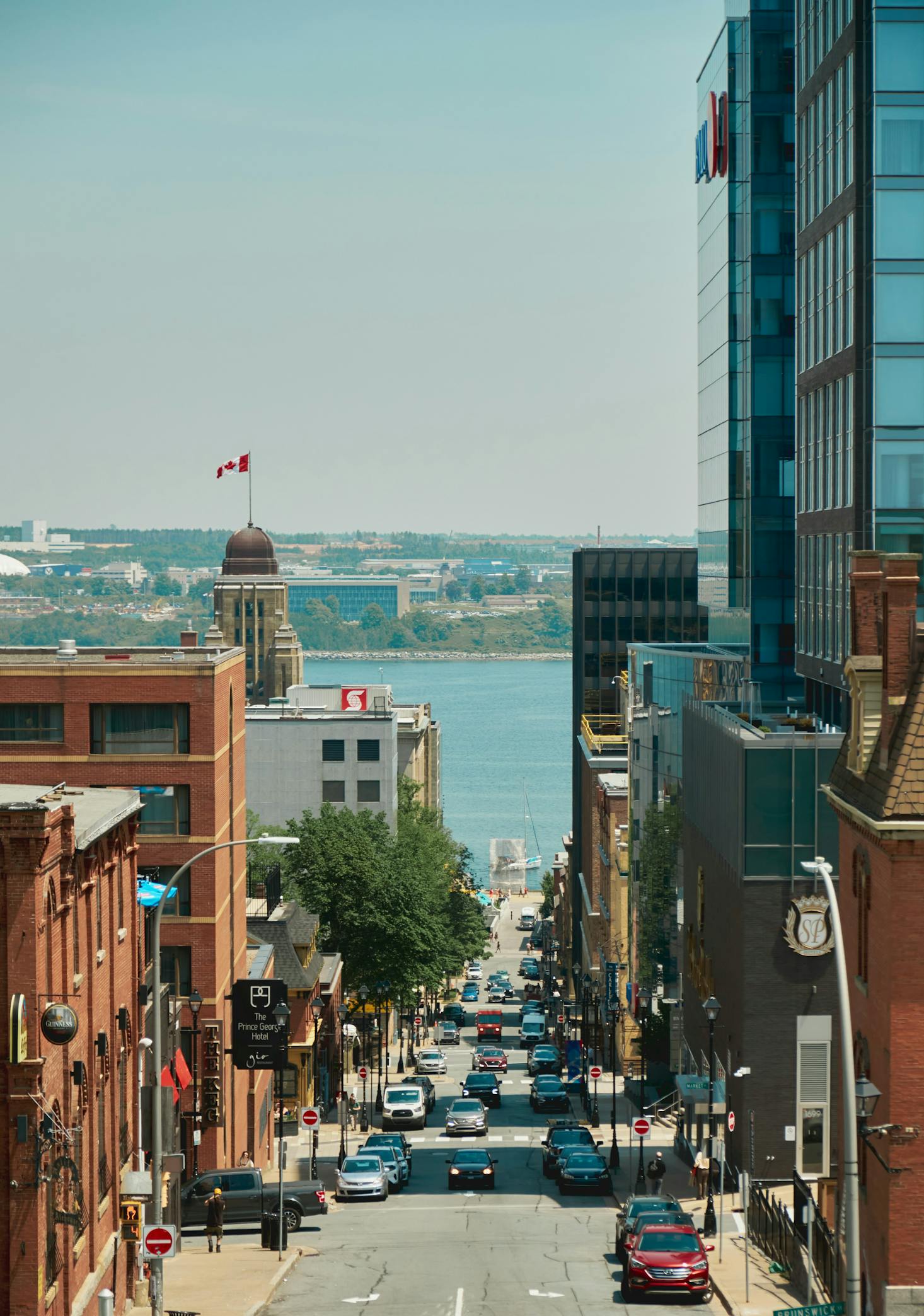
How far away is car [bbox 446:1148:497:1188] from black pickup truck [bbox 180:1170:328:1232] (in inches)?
262

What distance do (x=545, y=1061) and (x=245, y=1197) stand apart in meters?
48.7

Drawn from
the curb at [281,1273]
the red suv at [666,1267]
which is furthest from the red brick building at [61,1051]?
the red suv at [666,1267]

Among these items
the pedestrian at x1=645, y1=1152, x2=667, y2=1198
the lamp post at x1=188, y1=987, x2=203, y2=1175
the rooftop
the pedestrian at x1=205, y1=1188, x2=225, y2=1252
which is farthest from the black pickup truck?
the rooftop

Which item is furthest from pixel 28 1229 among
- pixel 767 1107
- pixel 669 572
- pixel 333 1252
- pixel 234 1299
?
pixel 669 572

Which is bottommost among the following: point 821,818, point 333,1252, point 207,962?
point 333,1252

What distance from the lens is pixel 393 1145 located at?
59688 mm

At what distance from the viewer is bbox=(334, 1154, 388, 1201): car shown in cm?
5359

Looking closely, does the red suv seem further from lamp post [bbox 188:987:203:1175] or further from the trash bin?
lamp post [bbox 188:987:203:1175]

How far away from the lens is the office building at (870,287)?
51.4 metres

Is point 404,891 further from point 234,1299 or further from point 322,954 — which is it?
point 234,1299

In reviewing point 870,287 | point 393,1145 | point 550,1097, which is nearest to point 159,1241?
point 393,1145

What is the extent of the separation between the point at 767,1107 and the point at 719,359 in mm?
40895

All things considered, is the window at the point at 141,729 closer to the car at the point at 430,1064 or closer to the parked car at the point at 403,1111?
the parked car at the point at 403,1111

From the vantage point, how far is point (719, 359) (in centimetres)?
8200
